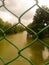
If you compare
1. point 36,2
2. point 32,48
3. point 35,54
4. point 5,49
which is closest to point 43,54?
point 35,54

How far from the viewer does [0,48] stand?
13.0 m

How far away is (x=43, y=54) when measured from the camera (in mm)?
13305

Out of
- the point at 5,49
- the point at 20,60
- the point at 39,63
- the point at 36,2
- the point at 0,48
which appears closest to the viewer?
the point at 36,2

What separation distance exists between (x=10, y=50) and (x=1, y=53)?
1.11 metres

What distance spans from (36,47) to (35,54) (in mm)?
996

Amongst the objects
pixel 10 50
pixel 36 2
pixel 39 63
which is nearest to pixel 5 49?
pixel 10 50

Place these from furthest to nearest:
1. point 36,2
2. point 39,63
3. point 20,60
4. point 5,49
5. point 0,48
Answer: point 5,49
point 0,48
point 20,60
point 39,63
point 36,2

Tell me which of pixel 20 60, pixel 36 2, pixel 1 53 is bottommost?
pixel 36 2

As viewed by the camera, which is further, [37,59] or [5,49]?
[5,49]

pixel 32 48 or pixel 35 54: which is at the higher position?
pixel 32 48

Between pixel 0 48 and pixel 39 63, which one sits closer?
pixel 39 63

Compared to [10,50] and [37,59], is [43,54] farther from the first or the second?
[10,50]

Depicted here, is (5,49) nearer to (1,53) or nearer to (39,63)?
(1,53)

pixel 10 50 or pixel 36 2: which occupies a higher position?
pixel 10 50
